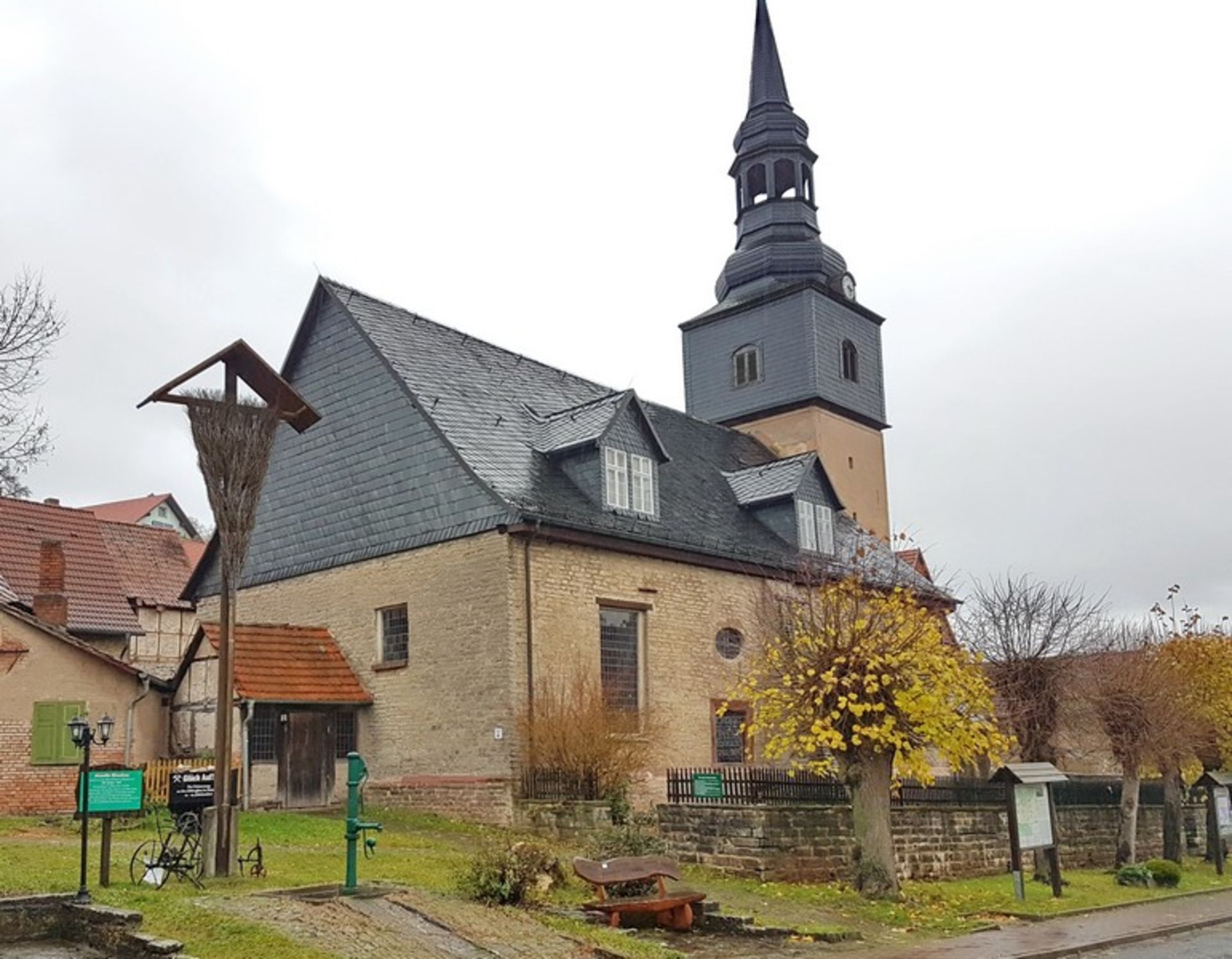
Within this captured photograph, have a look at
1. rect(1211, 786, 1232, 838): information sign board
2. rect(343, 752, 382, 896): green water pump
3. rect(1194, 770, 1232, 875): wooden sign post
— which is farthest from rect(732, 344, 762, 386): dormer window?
rect(343, 752, 382, 896): green water pump

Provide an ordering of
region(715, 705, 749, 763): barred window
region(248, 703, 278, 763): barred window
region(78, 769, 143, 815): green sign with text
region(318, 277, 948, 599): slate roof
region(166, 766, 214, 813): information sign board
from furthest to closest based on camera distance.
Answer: region(715, 705, 749, 763): barred window → region(318, 277, 948, 599): slate roof → region(248, 703, 278, 763): barred window → region(166, 766, 214, 813): information sign board → region(78, 769, 143, 815): green sign with text

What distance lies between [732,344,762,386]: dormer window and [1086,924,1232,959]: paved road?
86.2 feet

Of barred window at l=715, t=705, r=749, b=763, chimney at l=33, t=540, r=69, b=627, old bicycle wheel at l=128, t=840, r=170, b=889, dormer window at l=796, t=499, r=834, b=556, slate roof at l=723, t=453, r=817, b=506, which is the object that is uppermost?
slate roof at l=723, t=453, r=817, b=506

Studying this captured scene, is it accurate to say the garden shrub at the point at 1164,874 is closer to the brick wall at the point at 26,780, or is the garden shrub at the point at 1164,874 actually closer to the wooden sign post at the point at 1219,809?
the wooden sign post at the point at 1219,809

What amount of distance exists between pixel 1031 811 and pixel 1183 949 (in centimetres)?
460

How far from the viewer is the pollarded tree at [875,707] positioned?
17.0 metres

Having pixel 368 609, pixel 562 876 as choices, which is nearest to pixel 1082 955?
pixel 562 876

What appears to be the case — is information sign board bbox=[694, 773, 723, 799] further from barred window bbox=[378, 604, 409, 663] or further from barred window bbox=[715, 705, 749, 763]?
barred window bbox=[378, 604, 409, 663]

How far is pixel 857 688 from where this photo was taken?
17.2 metres

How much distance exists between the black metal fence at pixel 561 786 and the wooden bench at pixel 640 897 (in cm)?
719

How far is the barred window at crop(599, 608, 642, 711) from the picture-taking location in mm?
25000

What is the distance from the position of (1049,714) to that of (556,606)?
1108cm

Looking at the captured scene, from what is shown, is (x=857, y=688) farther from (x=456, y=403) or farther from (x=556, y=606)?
(x=456, y=403)

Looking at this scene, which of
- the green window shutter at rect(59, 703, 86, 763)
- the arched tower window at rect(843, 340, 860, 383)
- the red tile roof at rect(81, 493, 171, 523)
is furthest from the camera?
the red tile roof at rect(81, 493, 171, 523)
